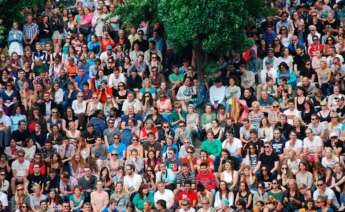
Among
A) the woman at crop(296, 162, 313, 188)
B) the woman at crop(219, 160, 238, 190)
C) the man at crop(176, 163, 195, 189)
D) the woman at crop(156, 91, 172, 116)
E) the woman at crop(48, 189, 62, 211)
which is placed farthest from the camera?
the woman at crop(156, 91, 172, 116)

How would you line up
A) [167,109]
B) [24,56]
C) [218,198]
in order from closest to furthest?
[218,198]
[167,109]
[24,56]

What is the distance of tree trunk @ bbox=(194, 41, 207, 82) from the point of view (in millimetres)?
40625

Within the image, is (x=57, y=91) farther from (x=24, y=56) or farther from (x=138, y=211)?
(x=138, y=211)

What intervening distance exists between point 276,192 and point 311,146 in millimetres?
1907

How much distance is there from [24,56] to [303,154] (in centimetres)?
945

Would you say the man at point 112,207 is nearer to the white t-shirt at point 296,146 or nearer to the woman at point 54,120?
the woman at point 54,120

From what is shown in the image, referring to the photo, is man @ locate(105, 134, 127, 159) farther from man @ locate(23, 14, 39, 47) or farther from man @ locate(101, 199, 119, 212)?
man @ locate(23, 14, 39, 47)

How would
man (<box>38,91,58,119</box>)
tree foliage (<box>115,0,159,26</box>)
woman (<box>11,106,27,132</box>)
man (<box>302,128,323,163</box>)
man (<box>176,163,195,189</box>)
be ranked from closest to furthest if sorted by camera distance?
1. man (<box>302,128,323,163</box>)
2. man (<box>176,163,195,189</box>)
3. woman (<box>11,106,27,132</box>)
4. man (<box>38,91,58,119</box>)
5. tree foliage (<box>115,0,159,26</box>)

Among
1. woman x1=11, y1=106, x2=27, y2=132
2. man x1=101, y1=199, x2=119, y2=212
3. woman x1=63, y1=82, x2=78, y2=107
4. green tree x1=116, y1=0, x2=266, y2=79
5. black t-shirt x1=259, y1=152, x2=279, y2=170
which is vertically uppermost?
green tree x1=116, y1=0, x2=266, y2=79

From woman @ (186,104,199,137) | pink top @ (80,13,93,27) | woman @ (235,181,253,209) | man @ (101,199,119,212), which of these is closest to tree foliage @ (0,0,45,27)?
pink top @ (80,13,93,27)

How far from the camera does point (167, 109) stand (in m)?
39.7

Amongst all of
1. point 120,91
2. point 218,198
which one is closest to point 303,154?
point 218,198

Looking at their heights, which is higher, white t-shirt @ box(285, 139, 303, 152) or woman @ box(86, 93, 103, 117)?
woman @ box(86, 93, 103, 117)

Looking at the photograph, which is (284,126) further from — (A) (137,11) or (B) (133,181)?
(A) (137,11)
